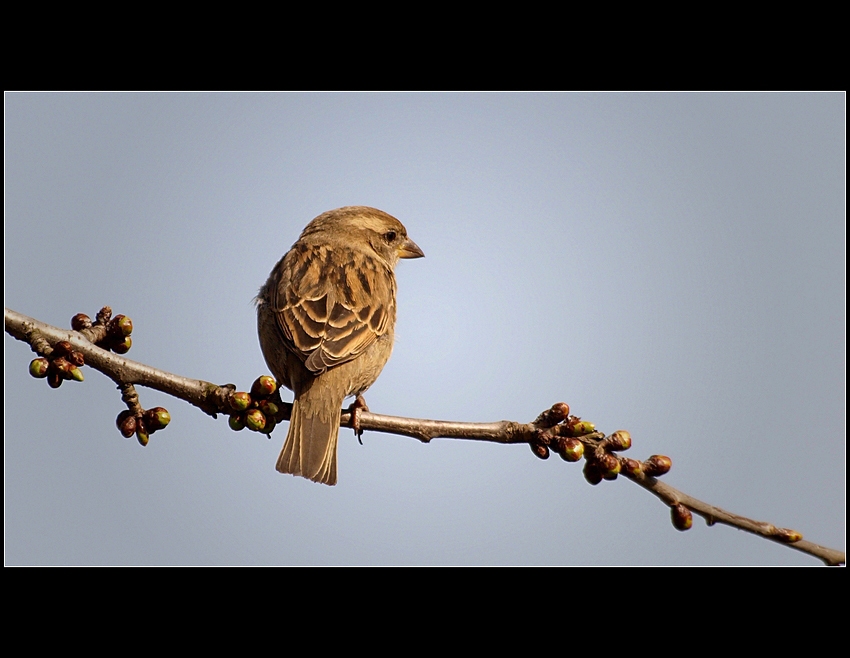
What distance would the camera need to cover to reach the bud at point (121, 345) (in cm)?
512

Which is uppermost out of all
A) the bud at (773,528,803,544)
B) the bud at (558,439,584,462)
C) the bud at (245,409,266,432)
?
the bud at (245,409,266,432)

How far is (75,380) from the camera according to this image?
4594 millimetres

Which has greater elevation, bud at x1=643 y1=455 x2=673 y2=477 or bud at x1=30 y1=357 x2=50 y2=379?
bud at x1=30 y1=357 x2=50 y2=379

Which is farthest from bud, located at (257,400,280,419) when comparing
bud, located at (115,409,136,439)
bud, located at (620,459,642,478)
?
bud, located at (620,459,642,478)

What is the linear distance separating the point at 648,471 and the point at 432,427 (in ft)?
3.75

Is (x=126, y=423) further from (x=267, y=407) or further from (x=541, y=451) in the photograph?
(x=541, y=451)

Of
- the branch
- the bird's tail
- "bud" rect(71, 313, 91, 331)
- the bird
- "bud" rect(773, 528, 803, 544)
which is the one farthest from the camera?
the bird

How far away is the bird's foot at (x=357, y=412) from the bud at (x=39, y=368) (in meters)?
1.80

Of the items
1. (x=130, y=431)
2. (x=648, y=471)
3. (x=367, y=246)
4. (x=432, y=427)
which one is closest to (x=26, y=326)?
(x=130, y=431)

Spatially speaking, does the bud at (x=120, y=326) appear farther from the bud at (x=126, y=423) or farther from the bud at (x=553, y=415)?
the bud at (x=553, y=415)

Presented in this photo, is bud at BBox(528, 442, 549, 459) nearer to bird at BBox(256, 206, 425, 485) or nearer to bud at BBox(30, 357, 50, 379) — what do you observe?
bird at BBox(256, 206, 425, 485)

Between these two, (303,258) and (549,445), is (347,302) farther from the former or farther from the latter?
(549,445)

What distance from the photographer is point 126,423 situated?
4703 millimetres

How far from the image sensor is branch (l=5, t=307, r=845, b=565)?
4.14m
